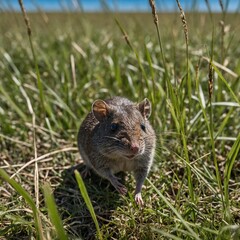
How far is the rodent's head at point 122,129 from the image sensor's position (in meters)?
3.68

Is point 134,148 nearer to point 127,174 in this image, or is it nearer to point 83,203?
point 83,203

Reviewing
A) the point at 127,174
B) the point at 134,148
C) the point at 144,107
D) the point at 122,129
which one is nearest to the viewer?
the point at 134,148

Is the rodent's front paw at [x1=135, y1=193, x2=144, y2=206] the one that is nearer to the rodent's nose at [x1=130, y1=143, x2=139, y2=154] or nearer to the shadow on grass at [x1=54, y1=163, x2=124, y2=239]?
the shadow on grass at [x1=54, y1=163, x2=124, y2=239]

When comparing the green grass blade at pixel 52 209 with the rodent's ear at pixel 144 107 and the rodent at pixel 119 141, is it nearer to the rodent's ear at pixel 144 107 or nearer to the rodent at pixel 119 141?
the rodent at pixel 119 141

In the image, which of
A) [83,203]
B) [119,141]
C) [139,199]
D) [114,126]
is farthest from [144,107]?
[83,203]

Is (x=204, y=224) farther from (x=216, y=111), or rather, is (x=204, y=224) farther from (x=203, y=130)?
(x=216, y=111)

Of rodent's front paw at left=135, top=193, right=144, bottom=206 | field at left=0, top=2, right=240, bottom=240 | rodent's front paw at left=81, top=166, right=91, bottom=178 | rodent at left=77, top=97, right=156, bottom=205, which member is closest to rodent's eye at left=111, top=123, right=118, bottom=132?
rodent at left=77, top=97, right=156, bottom=205

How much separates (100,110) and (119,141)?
1.91 ft

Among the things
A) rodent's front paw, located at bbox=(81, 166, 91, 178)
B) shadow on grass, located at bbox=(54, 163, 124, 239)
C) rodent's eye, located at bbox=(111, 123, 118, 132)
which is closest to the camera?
shadow on grass, located at bbox=(54, 163, 124, 239)

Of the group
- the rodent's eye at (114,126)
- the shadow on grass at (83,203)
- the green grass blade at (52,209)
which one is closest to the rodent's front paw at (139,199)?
the shadow on grass at (83,203)

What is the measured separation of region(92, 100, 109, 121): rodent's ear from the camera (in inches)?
162

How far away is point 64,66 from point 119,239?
3.68m

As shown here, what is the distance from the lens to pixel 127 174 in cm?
450

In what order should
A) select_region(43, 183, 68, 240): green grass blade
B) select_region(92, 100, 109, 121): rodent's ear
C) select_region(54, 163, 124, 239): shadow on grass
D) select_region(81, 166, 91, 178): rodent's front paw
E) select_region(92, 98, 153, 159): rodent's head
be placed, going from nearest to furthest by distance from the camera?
1. select_region(43, 183, 68, 240): green grass blade
2. select_region(54, 163, 124, 239): shadow on grass
3. select_region(92, 98, 153, 159): rodent's head
4. select_region(92, 100, 109, 121): rodent's ear
5. select_region(81, 166, 91, 178): rodent's front paw
